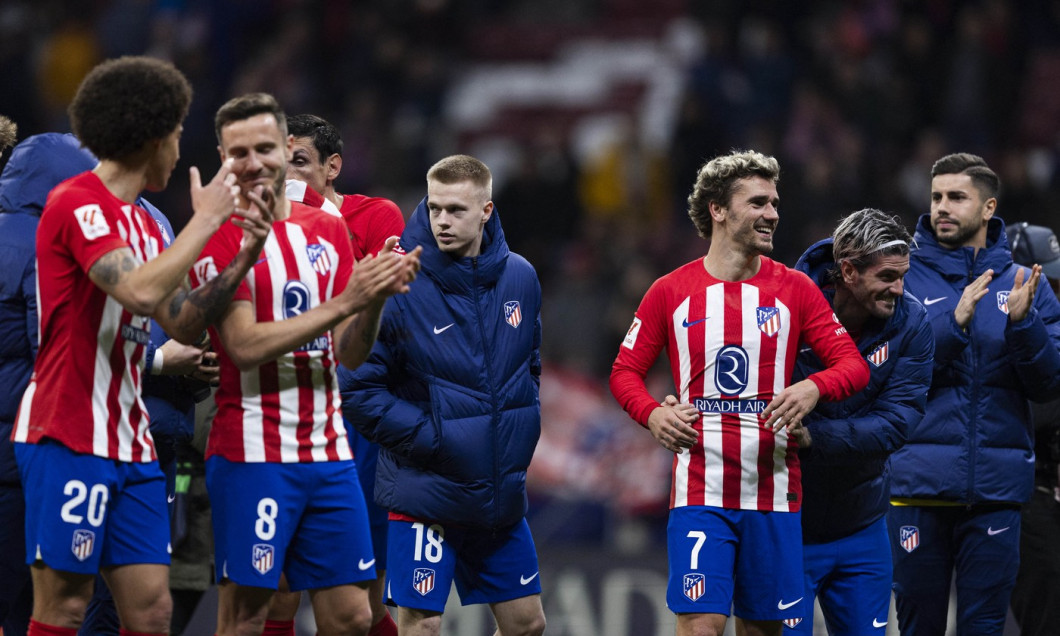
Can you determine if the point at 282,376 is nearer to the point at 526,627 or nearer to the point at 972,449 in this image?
the point at 526,627

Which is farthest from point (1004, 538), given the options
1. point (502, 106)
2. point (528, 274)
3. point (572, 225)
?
point (502, 106)

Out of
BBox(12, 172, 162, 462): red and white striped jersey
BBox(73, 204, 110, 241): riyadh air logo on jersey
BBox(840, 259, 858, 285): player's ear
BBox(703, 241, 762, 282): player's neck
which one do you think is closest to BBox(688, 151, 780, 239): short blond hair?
BBox(703, 241, 762, 282): player's neck

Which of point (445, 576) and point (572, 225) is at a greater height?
point (572, 225)

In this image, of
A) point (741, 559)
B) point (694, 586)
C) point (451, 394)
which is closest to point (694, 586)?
point (694, 586)

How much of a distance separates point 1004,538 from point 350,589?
323 cm

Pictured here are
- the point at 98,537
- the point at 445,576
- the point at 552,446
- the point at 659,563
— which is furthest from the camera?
the point at 552,446

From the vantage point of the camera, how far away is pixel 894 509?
248 inches

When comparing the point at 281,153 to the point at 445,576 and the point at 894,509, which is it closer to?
the point at 445,576

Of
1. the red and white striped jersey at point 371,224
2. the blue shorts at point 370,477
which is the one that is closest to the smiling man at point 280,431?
the blue shorts at point 370,477

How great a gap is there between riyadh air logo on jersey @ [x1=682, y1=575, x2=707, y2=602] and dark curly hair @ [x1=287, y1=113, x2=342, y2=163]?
2.72m

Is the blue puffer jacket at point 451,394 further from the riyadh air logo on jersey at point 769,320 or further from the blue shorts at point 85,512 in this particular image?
the blue shorts at point 85,512

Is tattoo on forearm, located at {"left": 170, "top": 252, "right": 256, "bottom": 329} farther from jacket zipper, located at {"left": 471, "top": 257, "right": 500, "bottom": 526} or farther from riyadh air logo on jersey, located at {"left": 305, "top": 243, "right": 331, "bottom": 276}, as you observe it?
jacket zipper, located at {"left": 471, "top": 257, "right": 500, "bottom": 526}

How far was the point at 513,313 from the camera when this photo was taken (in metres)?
5.43

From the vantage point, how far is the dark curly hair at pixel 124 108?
4207mm
